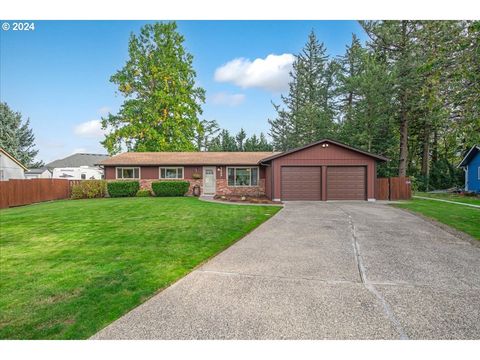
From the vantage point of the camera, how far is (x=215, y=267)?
169 inches

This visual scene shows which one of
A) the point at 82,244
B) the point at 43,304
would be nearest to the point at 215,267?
the point at 43,304

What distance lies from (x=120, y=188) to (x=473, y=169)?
25.2 metres

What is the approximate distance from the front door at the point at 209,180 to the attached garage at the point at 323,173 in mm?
5041

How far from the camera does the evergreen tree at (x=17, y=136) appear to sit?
3042 centimetres

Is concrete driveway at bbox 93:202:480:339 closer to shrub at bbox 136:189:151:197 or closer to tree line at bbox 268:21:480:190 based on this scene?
tree line at bbox 268:21:480:190

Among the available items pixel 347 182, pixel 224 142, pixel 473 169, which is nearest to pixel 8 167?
pixel 347 182

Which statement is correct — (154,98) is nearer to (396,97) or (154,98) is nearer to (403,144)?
(396,97)

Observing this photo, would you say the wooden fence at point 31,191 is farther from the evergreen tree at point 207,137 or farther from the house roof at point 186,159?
the evergreen tree at point 207,137

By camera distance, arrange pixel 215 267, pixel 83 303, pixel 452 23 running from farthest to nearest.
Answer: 1. pixel 452 23
2. pixel 215 267
3. pixel 83 303

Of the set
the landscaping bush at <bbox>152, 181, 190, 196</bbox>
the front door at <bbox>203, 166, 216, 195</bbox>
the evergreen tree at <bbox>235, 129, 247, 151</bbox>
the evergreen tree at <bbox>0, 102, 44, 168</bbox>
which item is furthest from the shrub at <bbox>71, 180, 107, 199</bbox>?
the evergreen tree at <bbox>235, 129, 247, 151</bbox>

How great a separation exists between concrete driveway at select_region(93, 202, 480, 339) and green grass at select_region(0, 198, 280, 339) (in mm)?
427

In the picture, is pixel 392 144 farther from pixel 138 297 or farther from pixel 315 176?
pixel 138 297

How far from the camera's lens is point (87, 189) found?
16.8 metres
